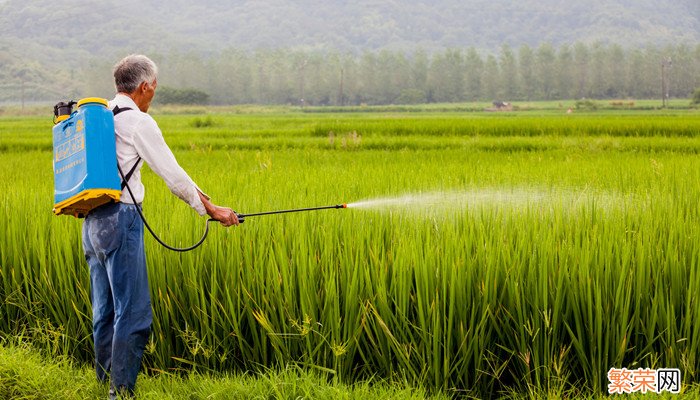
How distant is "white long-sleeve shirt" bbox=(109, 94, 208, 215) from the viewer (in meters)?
3.06

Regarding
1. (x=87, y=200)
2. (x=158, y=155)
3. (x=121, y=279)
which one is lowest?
(x=121, y=279)

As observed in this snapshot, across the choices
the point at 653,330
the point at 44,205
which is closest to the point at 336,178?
the point at 44,205

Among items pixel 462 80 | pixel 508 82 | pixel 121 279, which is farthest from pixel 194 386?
pixel 462 80

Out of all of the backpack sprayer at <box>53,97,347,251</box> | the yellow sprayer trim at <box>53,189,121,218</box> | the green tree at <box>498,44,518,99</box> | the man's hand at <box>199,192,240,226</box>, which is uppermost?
the green tree at <box>498,44,518,99</box>

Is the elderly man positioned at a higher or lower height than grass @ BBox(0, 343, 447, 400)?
higher

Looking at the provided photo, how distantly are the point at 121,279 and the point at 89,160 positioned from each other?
1.83ft

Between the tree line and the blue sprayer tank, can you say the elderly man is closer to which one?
the blue sprayer tank

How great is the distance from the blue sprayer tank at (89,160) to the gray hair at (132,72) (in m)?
0.18

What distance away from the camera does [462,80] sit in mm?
128875

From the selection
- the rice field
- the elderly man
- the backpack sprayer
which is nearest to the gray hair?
the elderly man

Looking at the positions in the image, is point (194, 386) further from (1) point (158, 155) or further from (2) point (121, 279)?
(1) point (158, 155)

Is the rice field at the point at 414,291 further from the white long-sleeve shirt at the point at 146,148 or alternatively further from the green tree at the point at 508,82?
the green tree at the point at 508,82

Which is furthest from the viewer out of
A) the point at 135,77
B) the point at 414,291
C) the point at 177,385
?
the point at 414,291

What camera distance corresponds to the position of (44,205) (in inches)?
213
